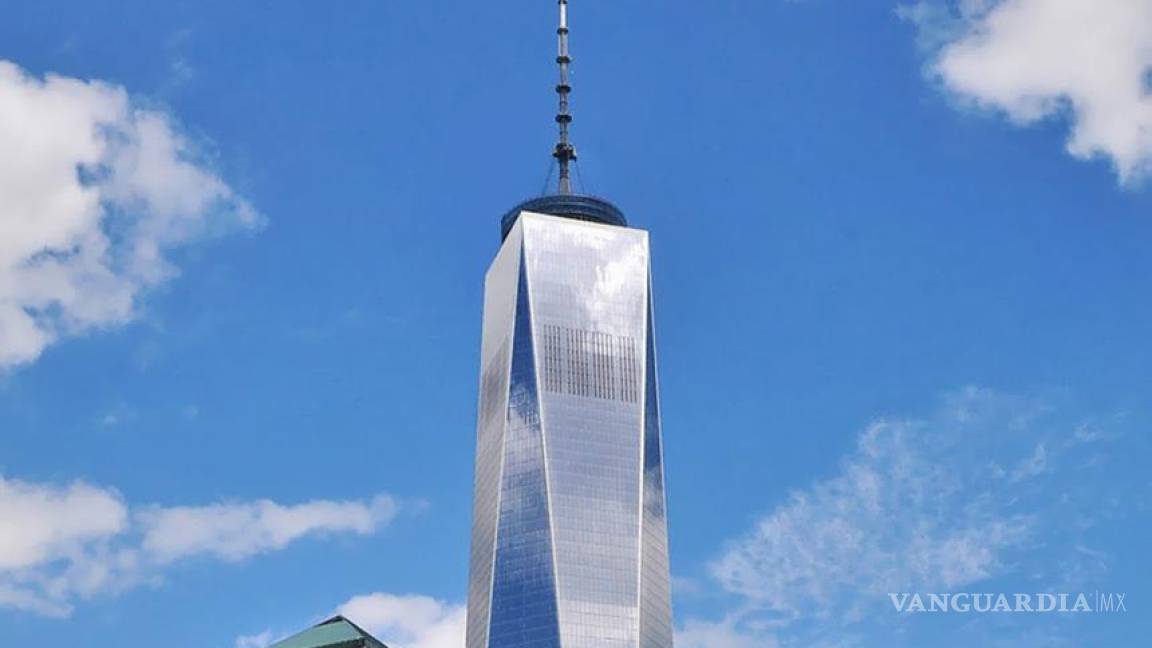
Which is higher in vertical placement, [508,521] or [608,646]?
[508,521]

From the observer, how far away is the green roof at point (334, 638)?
188 m

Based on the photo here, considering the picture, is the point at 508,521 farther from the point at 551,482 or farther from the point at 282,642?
the point at 282,642

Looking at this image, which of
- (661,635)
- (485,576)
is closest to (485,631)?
(485,576)

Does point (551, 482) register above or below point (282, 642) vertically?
above

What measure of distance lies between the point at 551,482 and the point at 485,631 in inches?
688

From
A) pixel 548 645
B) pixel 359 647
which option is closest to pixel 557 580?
pixel 548 645

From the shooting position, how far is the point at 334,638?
191 meters

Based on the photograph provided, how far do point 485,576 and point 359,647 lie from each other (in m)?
18.1

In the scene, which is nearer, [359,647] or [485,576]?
[359,647]

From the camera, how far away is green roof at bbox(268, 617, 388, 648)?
616 ft

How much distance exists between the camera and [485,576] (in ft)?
654

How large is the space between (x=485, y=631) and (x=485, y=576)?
6.73 meters

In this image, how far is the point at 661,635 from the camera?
656 feet

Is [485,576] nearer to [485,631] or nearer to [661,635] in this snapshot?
[485,631]
